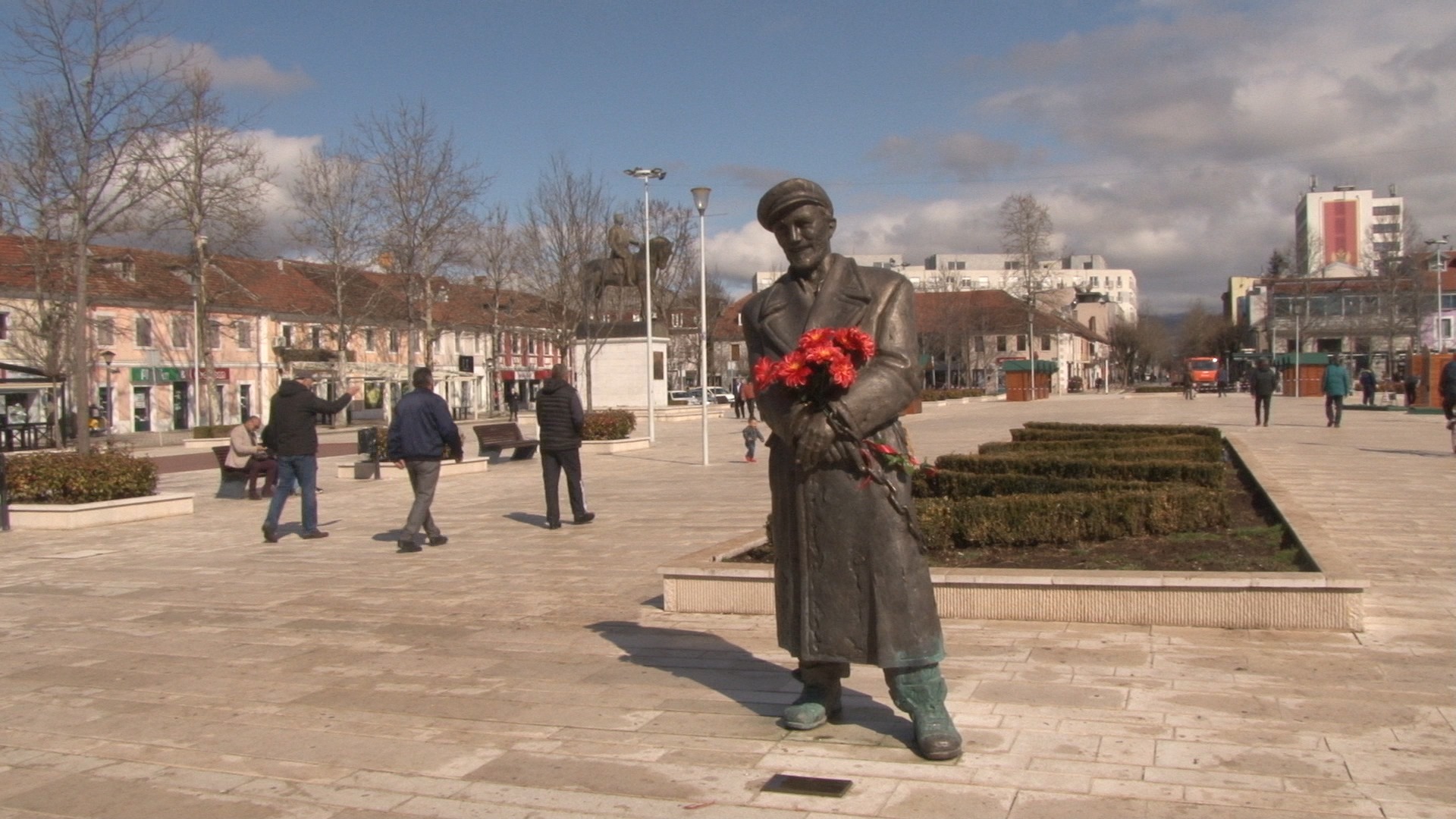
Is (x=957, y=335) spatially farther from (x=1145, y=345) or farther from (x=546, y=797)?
(x=546, y=797)

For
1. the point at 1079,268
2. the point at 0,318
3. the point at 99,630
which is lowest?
the point at 99,630

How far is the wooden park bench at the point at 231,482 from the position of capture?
663 inches

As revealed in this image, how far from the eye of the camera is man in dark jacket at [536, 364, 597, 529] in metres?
12.2

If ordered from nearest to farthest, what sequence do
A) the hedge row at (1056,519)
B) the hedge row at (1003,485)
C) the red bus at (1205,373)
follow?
the hedge row at (1056,519) → the hedge row at (1003,485) → the red bus at (1205,373)

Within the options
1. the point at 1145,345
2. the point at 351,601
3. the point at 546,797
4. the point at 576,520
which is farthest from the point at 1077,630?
the point at 1145,345

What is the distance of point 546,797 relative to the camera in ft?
13.9

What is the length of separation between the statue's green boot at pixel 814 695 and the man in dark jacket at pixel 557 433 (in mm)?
7551

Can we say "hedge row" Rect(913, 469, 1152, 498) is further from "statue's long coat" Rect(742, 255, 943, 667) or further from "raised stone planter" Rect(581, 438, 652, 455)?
"raised stone planter" Rect(581, 438, 652, 455)

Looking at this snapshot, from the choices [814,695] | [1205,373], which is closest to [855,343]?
[814,695]

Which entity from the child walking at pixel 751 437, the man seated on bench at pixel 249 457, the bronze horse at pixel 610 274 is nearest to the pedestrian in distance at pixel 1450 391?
the child walking at pixel 751 437

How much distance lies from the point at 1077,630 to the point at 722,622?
6.78 feet

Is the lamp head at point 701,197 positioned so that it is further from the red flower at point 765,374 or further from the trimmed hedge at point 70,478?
the red flower at point 765,374

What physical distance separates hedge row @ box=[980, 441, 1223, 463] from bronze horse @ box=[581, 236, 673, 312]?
80.3ft

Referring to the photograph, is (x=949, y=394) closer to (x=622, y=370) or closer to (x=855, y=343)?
(x=622, y=370)
